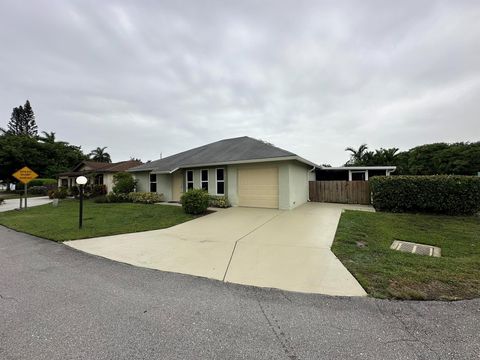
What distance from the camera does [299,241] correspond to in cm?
582

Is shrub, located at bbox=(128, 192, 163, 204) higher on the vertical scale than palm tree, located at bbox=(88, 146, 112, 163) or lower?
lower

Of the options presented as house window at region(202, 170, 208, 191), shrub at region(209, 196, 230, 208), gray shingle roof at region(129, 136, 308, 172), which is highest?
gray shingle roof at region(129, 136, 308, 172)

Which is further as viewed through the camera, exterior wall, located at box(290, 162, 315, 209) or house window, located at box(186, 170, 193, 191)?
house window, located at box(186, 170, 193, 191)

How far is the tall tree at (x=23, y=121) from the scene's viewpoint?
4462cm

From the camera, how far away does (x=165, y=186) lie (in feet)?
53.0

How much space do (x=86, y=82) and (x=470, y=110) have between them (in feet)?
79.4

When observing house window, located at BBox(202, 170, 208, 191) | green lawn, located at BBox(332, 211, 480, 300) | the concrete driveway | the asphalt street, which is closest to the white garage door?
house window, located at BBox(202, 170, 208, 191)

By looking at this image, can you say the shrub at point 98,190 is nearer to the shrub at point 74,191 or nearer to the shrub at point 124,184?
the shrub at point 74,191

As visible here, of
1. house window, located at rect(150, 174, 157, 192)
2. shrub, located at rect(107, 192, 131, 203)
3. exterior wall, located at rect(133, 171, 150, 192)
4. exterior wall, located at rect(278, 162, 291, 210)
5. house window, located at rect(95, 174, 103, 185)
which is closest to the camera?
exterior wall, located at rect(278, 162, 291, 210)

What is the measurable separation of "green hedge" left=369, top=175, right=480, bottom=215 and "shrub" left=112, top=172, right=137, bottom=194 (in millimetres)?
16348

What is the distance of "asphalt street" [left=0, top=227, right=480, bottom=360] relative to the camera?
6.63 feet

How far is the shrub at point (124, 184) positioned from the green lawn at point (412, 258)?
49.7 feet

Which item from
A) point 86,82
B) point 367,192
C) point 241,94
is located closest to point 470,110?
point 367,192

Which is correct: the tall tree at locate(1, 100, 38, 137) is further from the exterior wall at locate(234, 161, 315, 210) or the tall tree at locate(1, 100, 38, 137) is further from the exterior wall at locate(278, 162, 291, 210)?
the exterior wall at locate(278, 162, 291, 210)
